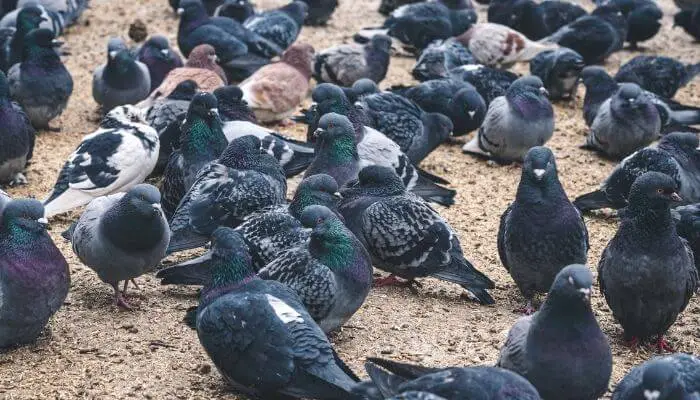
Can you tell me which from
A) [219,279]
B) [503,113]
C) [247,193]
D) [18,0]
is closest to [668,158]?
[503,113]

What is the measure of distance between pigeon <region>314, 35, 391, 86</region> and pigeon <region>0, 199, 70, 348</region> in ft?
21.3

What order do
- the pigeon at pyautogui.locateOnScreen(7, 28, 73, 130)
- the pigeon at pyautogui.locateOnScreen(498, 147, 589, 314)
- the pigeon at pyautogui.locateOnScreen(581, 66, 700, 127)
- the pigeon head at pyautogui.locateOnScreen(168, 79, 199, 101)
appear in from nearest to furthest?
the pigeon at pyautogui.locateOnScreen(498, 147, 589, 314), the pigeon head at pyautogui.locateOnScreen(168, 79, 199, 101), the pigeon at pyautogui.locateOnScreen(7, 28, 73, 130), the pigeon at pyautogui.locateOnScreen(581, 66, 700, 127)

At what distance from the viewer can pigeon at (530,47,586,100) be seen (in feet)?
40.4

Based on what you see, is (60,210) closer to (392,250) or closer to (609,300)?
(392,250)

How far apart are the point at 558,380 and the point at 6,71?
785cm

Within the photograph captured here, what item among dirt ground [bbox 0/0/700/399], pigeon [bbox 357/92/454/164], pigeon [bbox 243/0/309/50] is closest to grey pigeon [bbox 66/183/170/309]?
dirt ground [bbox 0/0/700/399]

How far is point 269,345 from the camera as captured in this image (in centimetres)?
538

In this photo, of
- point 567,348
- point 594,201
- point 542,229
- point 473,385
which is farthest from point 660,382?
point 594,201

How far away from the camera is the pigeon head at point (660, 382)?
16.0 feet

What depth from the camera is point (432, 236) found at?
23.8 ft

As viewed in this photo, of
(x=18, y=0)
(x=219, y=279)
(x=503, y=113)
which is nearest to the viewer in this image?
(x=219, y=279)

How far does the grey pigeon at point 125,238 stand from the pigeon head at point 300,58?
201 inches

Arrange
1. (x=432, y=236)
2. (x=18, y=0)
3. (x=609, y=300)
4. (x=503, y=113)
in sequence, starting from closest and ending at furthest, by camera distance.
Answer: (x=609, y=300), (x=432, y=236), (x=503, y=113), (x=18, y=0)

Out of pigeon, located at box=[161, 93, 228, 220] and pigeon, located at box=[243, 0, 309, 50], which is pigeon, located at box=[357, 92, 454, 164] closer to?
pigeon, located at box=[161, 93, 228, 220]
